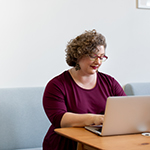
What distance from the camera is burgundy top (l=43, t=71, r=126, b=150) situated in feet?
5.82

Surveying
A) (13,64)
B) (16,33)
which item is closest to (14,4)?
(16,33)

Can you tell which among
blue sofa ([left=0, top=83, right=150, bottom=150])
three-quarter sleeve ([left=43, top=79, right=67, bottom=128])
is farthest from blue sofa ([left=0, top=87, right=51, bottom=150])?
three-quarter sleeve ([left=43, top=79, right=67, bottom=128])

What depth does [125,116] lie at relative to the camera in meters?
1.46

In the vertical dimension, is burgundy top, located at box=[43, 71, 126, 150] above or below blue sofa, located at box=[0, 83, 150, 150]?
above

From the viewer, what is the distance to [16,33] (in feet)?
7.82

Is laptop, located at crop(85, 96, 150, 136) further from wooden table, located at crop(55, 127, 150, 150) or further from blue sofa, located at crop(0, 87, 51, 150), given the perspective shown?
blue sofa, located at crop(0, 87, 51, 150)

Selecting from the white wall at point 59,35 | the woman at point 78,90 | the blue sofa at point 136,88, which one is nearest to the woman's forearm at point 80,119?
the woman at point 78,90

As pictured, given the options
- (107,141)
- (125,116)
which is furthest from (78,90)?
(107,141)

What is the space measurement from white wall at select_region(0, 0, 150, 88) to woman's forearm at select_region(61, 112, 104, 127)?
814mm

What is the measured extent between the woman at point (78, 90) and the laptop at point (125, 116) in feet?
1.04

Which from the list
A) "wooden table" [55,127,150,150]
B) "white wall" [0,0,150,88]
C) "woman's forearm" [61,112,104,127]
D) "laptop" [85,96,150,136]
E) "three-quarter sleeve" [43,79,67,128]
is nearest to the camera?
"wooden table" [55,127,150,150]

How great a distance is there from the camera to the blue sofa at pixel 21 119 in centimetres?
221

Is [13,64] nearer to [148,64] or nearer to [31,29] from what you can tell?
[31,29]

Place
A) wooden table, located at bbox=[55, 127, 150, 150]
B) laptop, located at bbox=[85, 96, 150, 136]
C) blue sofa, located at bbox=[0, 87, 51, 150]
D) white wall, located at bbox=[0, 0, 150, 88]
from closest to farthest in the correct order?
wooden table, located at bbox=[55, 127, 150, 150]
laptop, located at bbox=[85, 96, 150, 136]
blue sofa, located at bbox=[0, 87, 51, 150]
white wall, located at bbox=[0, 0, 150, 88]
